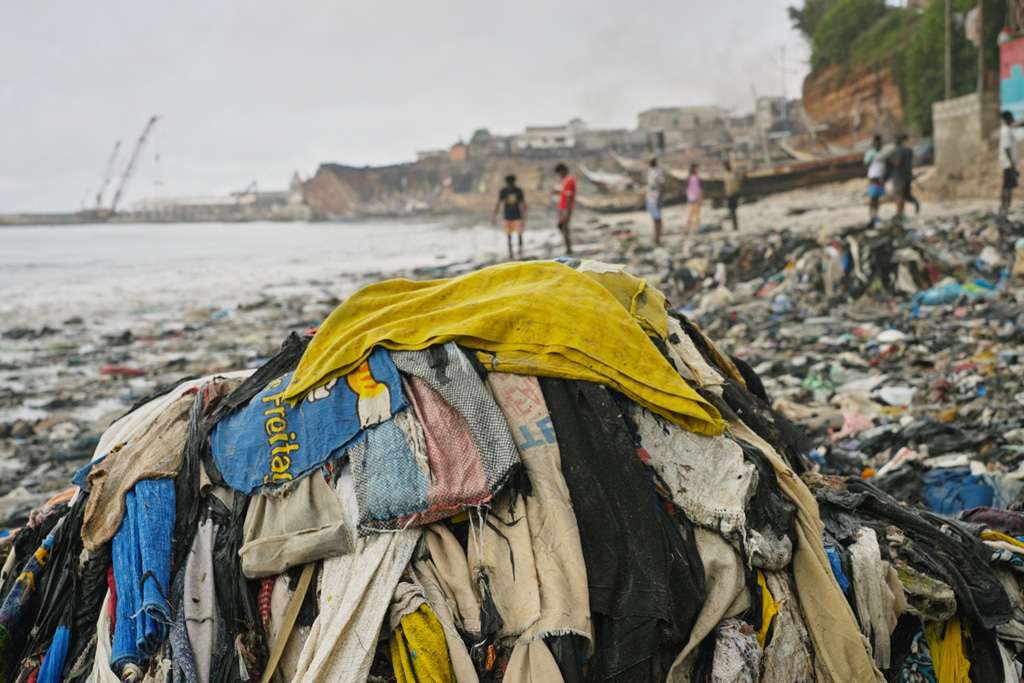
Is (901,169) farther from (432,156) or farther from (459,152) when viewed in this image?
(432,156)

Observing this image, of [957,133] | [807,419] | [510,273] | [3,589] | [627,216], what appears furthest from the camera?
[627,216]

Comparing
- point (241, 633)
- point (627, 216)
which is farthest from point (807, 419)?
point (627, 216)

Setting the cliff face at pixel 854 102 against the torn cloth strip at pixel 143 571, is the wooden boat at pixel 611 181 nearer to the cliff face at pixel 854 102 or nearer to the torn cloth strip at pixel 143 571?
the cliff face at pixel 854 102

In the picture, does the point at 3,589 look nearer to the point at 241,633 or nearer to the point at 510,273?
the point at 241,633

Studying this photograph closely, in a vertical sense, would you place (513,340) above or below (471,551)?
above

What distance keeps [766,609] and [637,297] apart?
1.13 meters

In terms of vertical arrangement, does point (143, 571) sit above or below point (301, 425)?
below

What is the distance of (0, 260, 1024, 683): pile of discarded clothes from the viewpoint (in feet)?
6.20

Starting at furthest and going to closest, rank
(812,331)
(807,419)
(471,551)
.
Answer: (812,331) < (807,419) < (471,551)

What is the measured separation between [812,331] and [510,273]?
497 cm

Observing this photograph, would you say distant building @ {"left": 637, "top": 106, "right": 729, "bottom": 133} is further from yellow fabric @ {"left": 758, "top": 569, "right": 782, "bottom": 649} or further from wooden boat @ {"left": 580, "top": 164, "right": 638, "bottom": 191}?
yellow fabric @ {"left": 758, "top": 569, "right": 782, "bottom": 649}

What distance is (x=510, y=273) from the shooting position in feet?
8.41

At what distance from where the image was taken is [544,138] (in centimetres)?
6222

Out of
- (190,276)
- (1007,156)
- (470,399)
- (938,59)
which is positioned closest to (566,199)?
(1007,156)
